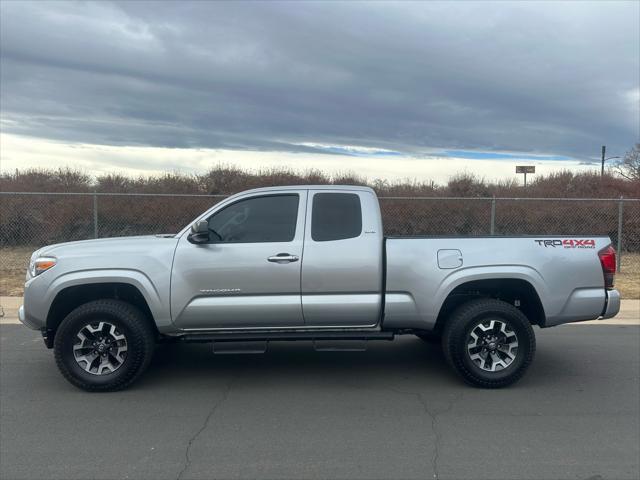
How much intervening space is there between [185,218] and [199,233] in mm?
11787

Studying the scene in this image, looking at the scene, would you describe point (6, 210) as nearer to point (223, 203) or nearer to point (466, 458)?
point (223, 203)

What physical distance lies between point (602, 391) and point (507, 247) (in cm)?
167

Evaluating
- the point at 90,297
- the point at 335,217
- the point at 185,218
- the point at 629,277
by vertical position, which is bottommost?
the point at 629,277

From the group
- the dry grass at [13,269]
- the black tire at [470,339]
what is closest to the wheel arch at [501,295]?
the black tire at [470,339]

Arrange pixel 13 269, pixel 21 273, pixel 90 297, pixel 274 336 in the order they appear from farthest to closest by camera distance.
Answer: pixel 13 269
pixel 21 273
pixel 90 297
pixel 274 336

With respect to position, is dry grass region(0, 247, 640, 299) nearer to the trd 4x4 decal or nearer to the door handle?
the trd 4x4 decal

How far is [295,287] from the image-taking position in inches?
218

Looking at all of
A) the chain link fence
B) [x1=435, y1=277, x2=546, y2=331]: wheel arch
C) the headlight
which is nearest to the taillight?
[x1=435, y1=277, x2=546, y2=331]: wheel arch

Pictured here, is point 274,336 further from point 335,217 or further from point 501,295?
point 501,295

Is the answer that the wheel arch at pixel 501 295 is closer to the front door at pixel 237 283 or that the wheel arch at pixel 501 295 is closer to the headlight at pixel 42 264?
the front door at pixel 237 283

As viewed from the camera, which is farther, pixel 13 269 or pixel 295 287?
pixel 13 269

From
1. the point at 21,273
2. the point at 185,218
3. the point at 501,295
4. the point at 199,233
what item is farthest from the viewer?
the point at 185,218

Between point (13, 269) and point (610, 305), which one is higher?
point (610, 305)

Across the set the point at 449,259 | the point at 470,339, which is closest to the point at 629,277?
the point at 470,339
